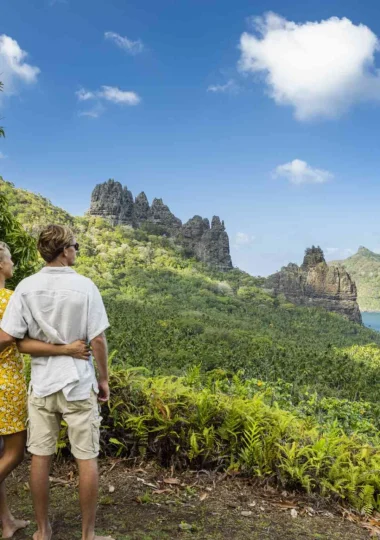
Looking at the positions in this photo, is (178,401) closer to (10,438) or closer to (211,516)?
(211,516)

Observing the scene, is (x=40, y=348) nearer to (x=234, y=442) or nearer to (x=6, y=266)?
(x=6, y=266)

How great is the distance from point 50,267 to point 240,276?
2618 inches

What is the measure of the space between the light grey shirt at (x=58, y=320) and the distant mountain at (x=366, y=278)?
155m

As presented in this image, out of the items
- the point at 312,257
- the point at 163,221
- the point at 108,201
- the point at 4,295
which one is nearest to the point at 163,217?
→ the point at 163,221

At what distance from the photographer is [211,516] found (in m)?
2.94

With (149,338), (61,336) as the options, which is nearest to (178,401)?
(61,336)

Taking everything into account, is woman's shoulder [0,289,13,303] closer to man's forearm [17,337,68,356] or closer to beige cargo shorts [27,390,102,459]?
man's forearm [17,337,68,356]

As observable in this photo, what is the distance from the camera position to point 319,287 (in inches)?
2596

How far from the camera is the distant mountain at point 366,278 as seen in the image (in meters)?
159

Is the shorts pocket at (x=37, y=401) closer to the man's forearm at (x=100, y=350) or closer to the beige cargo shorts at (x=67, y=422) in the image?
the beige cargo shorts at (x=67, y=422)

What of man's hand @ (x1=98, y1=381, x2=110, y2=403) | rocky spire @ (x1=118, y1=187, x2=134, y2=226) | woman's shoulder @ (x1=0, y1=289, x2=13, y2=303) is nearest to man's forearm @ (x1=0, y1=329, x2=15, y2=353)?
woman's shoulder @ (x1=0, y1=289, x2=13, y2=303)

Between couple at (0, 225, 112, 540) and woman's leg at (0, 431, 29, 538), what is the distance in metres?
0.18

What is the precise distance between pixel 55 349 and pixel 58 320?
0.47 feet

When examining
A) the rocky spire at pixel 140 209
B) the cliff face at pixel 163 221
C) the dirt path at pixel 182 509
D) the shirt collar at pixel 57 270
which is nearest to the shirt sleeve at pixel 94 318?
the shirt collar at pixel 57 270
